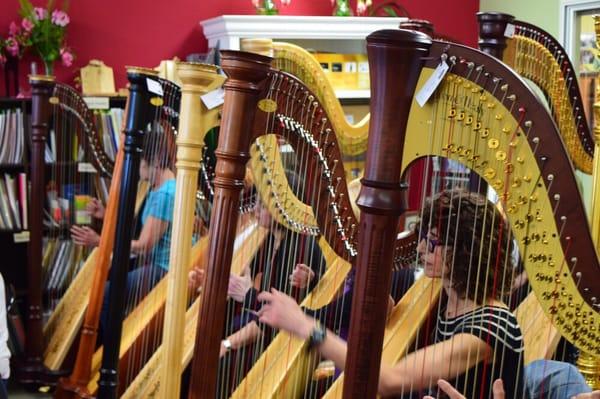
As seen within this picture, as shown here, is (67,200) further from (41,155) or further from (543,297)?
(543,297)

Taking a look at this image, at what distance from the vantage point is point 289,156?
266cm

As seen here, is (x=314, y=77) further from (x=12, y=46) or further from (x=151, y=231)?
(x=12, y=46)

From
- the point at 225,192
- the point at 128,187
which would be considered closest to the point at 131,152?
the point at 128,187

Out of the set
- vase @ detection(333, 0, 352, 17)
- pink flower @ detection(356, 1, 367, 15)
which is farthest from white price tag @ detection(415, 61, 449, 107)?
pink flower @ detection(356, 1, 367, 15)

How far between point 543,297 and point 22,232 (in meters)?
3.32

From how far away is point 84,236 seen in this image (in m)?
4.11

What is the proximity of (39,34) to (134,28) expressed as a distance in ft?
2.42

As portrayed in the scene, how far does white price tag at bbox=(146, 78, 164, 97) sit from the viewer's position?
2.79m

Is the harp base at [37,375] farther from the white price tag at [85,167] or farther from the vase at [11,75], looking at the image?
the vase at [11,75]

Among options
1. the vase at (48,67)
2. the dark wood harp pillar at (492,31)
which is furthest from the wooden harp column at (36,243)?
the dark wood harp pillar at (492,31)

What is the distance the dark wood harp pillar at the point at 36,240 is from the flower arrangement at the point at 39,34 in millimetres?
837

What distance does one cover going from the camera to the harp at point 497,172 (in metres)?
1.28

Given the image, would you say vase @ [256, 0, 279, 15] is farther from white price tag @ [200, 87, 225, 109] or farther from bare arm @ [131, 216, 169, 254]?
white price tag @ [200, 87, 225, 109]

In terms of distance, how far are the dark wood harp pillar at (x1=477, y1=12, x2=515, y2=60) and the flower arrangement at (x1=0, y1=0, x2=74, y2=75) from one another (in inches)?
115
